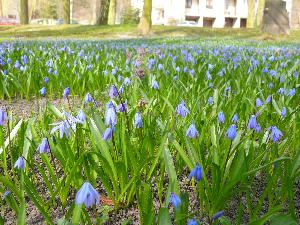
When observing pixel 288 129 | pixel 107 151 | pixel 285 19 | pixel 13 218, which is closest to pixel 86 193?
pixel 107 151

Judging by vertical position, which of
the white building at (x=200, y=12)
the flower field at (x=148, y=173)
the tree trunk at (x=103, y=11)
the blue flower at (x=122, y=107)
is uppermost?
the white building at (x=200, y=12)

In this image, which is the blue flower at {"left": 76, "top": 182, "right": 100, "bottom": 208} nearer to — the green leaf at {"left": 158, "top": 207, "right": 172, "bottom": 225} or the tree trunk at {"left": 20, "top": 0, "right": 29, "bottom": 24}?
the green leaf at {"left": 158, "top": 207, "right": 172, "bottom": 225}

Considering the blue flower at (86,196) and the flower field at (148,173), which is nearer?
the blue flower at (86,196)

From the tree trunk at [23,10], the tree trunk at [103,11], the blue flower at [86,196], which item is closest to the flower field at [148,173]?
the blue flower at [86,196]

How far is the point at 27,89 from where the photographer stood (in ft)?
14.3

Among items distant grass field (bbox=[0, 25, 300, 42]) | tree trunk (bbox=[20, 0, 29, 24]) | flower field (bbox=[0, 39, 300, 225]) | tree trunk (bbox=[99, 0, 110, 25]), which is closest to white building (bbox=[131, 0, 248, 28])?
tree trunk (bbox=[99, 0, 110, 25])

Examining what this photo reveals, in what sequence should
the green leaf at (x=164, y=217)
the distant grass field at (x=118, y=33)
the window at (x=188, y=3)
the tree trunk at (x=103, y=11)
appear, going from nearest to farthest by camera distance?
the green leaf at (x=164, y=217), the distant grass field at (x=118, y=33), the tree trunk at (x=103, y=11), the window at (x=188, y=3)

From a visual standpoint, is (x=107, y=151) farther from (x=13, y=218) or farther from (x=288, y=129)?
(x=288, y=129)

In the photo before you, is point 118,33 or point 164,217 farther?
point 118,33

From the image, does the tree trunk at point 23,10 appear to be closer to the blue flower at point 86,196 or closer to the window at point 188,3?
the window at point 188,3

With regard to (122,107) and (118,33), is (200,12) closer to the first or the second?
(118,33)

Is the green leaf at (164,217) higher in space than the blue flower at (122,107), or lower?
lower

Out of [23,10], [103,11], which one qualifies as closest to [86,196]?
[103,11]

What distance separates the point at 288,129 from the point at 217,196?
1.16 metres
